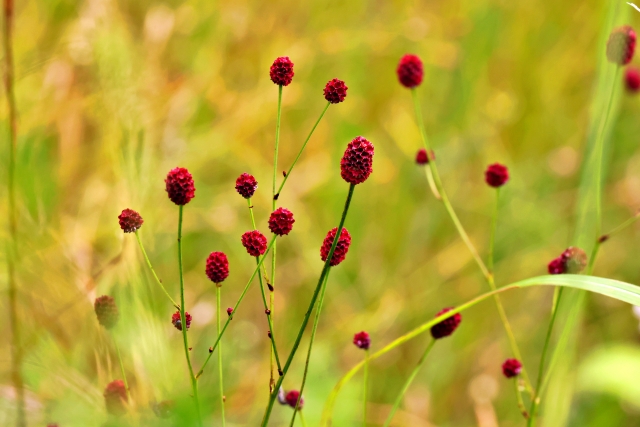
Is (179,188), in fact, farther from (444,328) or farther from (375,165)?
(375,165)

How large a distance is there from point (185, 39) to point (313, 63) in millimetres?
364

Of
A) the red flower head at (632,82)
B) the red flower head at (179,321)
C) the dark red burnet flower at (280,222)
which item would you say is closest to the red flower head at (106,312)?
the red flower head at (179,321)

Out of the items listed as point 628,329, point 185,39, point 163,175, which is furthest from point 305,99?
point 628,329

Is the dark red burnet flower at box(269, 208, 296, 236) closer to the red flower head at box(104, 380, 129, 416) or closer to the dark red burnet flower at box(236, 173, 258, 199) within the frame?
the dark red burnet flower at box(236, 173, 258, 199)

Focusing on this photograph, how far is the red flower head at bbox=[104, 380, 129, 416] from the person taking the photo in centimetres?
43

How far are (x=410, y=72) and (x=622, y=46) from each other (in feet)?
0.76

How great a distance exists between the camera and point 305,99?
162 cm

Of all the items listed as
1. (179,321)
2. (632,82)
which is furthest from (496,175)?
(632,82)

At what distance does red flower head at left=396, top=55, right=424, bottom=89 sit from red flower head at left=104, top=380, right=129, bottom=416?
465 mm

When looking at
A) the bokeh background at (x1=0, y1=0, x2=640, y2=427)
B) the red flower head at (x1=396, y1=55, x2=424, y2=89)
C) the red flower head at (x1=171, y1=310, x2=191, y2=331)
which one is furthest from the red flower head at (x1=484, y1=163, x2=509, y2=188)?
the bokeh background at (x1=0, y1=0, x2=640, y2=427)

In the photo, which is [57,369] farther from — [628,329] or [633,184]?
[633,184]

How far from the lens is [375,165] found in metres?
1.67

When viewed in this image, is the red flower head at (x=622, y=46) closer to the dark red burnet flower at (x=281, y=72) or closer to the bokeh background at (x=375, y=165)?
the dark red burnet flower at (x=281, y=72)

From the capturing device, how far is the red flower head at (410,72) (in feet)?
2.29
